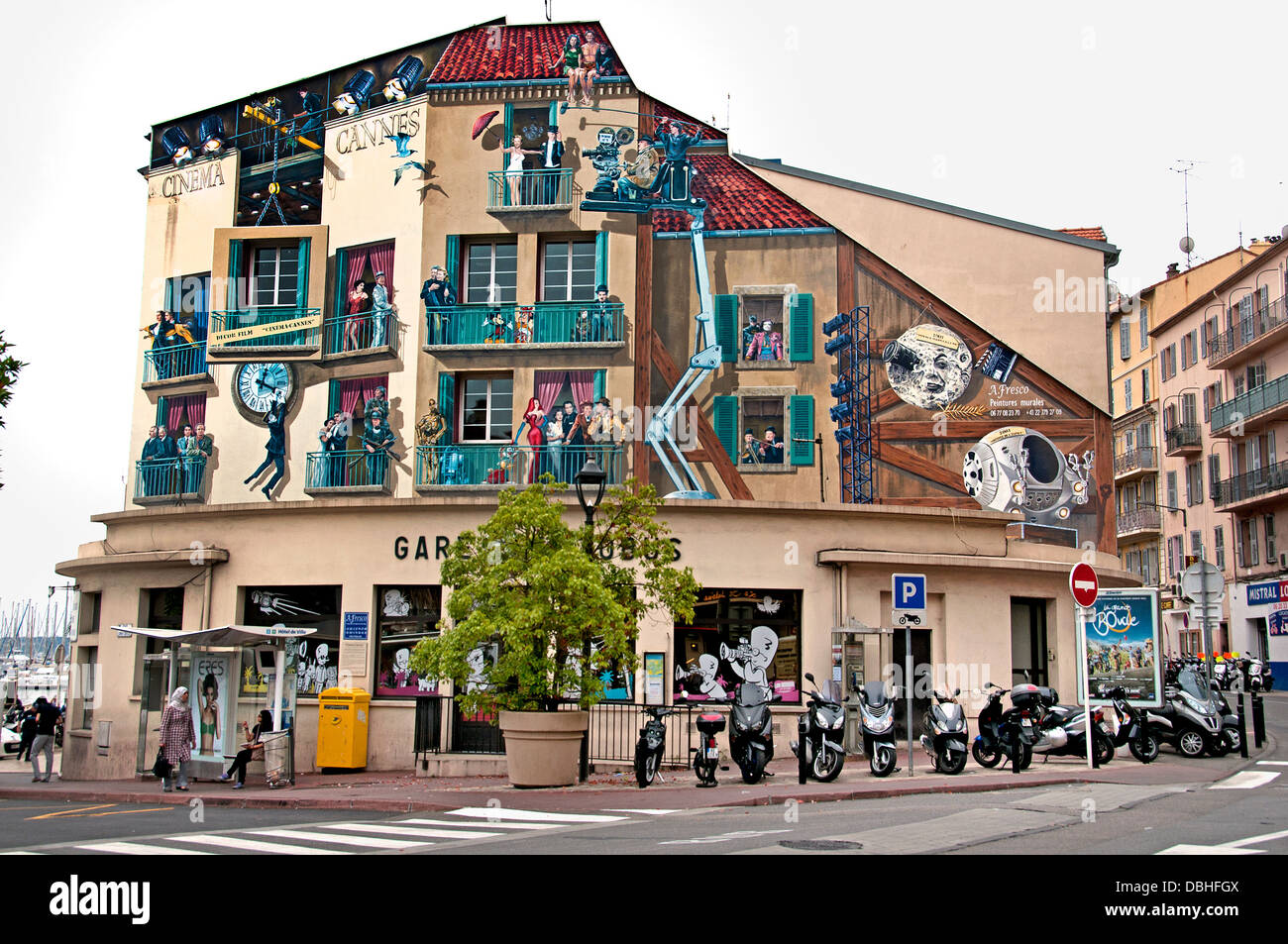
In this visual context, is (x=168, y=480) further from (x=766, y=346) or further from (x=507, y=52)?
(x=766, y=346)

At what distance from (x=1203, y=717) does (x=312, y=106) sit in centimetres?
2271

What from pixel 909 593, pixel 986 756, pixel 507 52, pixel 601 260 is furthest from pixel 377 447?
pixel 986 756

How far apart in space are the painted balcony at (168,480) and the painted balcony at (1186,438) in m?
46.9

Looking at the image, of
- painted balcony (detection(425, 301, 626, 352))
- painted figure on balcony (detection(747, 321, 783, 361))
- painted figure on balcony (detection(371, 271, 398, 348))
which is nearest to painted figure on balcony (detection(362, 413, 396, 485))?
painted figure on balcony (detection(371, 271, 398, 348))

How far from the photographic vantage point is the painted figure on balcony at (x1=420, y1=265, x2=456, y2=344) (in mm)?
26859

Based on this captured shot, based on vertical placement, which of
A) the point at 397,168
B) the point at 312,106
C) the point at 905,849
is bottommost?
the point at 905,849

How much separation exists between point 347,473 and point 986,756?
1501cm

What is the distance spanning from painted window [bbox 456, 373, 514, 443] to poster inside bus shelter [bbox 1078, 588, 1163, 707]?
40.7 ft

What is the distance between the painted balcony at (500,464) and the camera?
26.2 meters

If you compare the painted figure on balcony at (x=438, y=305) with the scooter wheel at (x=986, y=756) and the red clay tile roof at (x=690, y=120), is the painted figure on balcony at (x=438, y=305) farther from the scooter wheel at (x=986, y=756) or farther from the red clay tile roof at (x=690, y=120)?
the scooter wheel at (x=986, y=756)
